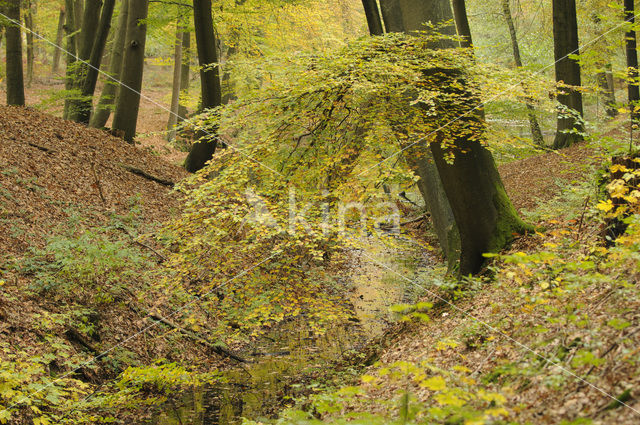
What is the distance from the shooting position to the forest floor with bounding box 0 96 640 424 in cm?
268

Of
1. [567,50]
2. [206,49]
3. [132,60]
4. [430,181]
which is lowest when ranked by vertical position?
[430,181]

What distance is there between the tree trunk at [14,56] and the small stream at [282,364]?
31.1 feet

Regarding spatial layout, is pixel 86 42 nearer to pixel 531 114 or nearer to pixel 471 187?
pixel 471 187

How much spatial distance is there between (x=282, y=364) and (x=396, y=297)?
3.86 m

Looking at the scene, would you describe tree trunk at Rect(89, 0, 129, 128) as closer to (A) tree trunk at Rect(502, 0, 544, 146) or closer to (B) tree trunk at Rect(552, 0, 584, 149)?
(A) tree trunk at Rect(502, 0, 544, 146)

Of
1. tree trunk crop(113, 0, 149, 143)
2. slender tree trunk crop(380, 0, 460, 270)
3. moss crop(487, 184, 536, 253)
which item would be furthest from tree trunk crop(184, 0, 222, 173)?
moss crop(487, 184, 536, 253)

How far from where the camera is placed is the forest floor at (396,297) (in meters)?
2.68

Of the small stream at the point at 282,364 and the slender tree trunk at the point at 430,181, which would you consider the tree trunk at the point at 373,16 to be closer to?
the slender tree trunk at the point at 430,181

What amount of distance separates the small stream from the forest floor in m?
0.35

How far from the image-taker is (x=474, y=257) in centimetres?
612

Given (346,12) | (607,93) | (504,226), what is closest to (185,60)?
(346,12)

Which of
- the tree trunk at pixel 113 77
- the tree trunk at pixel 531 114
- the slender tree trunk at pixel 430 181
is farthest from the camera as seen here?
the tree trunk at pixel 113 77

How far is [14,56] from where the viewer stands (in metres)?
11.4

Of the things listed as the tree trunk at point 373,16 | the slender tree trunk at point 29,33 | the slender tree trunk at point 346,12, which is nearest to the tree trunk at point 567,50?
the tree trunk at point 373,16
